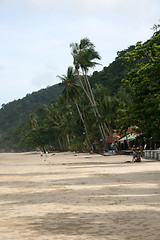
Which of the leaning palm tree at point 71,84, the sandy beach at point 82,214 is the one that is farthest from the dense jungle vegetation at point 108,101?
the sandy beach at point 82,214

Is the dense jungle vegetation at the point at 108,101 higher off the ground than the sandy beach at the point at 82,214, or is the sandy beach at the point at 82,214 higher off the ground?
the dense jungle vegetation at the point at 108,101

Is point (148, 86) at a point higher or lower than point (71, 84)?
lower

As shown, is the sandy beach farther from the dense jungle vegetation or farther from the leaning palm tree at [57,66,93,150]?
the leaning palm tree at [57,66,93,150]

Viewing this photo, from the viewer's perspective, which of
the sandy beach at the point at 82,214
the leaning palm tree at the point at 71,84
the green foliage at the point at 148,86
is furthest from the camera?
the leaning palm tree at the point at 71,84

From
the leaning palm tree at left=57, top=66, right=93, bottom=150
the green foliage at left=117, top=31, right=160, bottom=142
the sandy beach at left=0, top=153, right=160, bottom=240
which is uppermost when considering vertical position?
the leaning palm tree at left=57, top=66, right=93, bottom=150

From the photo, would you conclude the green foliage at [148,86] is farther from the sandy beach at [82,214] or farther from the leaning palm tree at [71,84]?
the leaning palm tree at [71,84]

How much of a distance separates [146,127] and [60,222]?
833 inches

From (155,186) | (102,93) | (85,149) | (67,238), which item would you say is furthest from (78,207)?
(85,149)

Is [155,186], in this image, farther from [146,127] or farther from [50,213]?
[146,127]

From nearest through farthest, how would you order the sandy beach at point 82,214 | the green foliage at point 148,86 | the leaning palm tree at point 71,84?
the sandy beach at point 82,214 → the green foliage at point 148,86 → the leaning palm tree at point 71,84

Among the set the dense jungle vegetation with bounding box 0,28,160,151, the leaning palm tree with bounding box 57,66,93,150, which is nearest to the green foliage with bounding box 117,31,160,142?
the dense jungle vegetation with bounding box 0,28,160,151

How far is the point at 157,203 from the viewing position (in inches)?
369

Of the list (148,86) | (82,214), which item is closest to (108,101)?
(148,86)

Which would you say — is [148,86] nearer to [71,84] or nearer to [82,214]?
[82,214]
